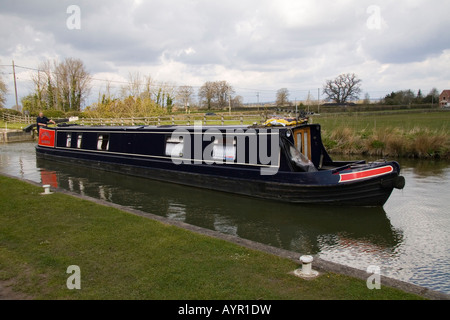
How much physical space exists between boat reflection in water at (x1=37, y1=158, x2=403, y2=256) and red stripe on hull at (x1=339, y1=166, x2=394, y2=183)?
0.84m

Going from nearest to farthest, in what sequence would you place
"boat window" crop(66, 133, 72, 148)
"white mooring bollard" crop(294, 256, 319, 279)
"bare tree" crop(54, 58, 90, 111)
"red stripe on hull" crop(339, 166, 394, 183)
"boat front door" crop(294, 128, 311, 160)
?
"white mooring bollard" crop(294, 256, 319, 279) → "red stripe on hull" crop(339, 166, 394, 183) → "boat front door" crop(294, 128, 311, 160) → "boat window" crop(66, 133, 72, 148) → "bare tree" crop(54, 58, 90, 111)

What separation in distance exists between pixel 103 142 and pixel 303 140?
8738 mm

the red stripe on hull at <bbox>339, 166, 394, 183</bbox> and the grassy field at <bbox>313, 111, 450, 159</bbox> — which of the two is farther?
the grassy field at <bbox>313, 111, 450, 159</bbox>

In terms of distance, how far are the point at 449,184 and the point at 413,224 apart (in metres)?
4.53

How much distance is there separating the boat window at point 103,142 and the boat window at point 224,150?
238 inches

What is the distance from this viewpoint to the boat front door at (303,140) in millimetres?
9375

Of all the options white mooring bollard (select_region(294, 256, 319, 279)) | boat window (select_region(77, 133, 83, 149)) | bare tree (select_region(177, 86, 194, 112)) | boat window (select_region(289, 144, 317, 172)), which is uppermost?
bare tree (select_region(177, 86, 194, 112))

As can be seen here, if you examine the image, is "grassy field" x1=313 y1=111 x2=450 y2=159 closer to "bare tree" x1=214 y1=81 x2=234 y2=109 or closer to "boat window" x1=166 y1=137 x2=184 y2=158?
"boat window" x1=166 y1=137 x2=184 y2=158

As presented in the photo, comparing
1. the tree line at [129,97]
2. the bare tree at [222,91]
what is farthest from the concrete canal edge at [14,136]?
the bare tree at [222,91]

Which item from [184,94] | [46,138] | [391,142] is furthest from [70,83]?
[391,142]

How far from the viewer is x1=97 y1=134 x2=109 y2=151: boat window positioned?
14288mm

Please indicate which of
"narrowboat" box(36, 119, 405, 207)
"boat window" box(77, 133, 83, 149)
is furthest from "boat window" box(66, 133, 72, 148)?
"narrowboat" box(36, 119, 405, 207)

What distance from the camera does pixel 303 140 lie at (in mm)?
9703
